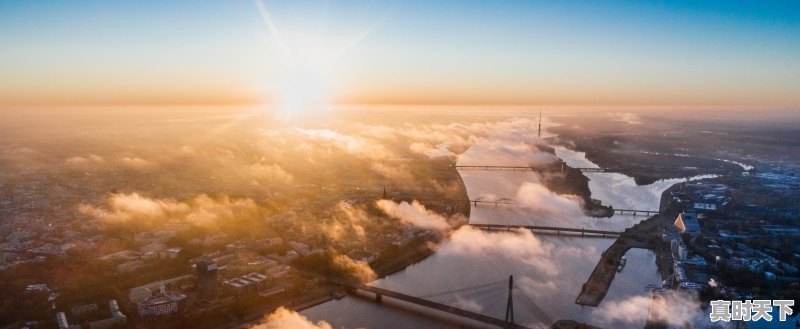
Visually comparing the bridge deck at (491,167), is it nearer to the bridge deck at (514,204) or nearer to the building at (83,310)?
the bridge deck at (514,204)

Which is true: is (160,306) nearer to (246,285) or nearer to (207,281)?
(207,281)

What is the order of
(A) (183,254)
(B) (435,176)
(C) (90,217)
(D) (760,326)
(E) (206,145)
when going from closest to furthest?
(D) (760,326) → (A) (183,254) → (C) (90,217) → (B) (435,176) → (E) (206,145)

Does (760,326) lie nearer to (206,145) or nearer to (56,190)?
(56,190)

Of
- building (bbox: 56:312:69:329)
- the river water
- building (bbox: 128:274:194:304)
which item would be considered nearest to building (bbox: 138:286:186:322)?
building (bbox: 128:274:194:304)

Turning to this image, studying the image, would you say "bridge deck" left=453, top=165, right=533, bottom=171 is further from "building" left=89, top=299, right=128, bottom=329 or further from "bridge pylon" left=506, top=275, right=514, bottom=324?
"building" left=89, top=299, right=128, bottom=329

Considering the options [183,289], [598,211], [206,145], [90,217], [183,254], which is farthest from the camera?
[206,145]

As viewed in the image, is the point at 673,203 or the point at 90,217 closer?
the point at 90,217

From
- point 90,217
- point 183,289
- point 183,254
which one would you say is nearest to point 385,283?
point 183,289
